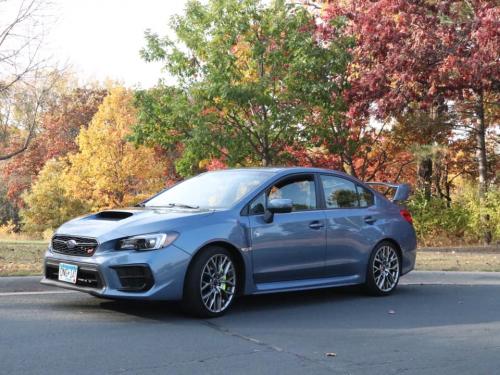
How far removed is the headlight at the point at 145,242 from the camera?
7320mm

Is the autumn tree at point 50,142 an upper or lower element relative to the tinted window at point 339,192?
upper

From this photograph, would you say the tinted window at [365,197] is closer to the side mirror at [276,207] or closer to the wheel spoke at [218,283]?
the side mirror at [276,207]

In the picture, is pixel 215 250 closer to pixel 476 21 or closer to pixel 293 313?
pixel 293 313

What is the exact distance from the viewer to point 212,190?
8.70m

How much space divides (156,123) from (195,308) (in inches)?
512

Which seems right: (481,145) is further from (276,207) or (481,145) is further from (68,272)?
(68,272)

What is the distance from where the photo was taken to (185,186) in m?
9.20

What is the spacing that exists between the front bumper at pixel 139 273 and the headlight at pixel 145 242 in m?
0.06

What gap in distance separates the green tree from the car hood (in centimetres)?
1033

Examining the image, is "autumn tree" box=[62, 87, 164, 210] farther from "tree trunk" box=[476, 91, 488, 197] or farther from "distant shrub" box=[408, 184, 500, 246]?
"tree trunk" box=[476, 91, 488, 197]

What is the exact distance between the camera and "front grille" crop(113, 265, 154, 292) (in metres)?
7.25

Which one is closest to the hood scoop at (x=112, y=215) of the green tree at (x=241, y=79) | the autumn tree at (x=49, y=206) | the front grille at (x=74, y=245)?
the front grille at (x=74, y=245)

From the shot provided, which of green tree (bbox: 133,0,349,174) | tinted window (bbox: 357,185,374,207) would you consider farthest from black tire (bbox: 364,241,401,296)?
green tree (bbox: 133,0,349,174)

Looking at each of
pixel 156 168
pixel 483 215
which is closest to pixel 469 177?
pixel 483 215
